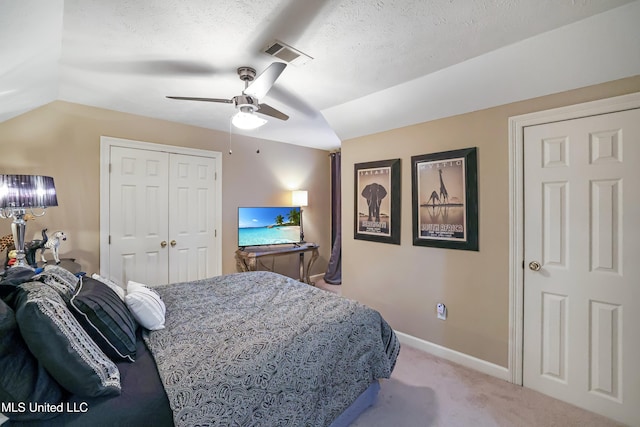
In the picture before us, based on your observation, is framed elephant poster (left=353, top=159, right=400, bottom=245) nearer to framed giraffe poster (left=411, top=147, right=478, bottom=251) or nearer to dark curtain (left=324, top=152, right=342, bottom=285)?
framed giraffe poster (left=411, top=147, right=478, bottom=251)

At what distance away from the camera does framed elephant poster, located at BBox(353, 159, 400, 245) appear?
3037mm

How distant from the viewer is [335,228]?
5.36m

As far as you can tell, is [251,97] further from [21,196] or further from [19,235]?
[19,235]

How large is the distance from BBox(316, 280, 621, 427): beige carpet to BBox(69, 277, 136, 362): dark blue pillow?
1433 millimetres

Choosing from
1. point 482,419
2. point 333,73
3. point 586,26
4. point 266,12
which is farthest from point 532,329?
point 266,12

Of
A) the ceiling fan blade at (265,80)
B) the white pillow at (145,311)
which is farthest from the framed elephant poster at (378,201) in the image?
the white pillow at (145,311)

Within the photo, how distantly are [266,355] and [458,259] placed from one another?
6.45 ft

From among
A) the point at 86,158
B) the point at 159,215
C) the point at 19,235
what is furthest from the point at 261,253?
the point at 19,235

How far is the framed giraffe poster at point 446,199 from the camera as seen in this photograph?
2.50 meters

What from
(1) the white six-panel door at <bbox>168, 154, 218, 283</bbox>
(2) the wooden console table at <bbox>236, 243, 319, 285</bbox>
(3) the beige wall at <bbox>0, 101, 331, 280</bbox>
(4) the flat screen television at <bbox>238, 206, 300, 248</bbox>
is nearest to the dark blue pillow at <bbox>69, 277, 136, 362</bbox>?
(3) the beige wall at <bbox>0, 101, 331, 280</bbox>

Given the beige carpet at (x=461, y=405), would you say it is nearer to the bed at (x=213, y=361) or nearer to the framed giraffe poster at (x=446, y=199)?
the bed at (x=213, y=361)

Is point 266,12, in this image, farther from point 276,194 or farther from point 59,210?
point 276,194

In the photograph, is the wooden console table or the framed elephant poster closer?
the framed elephant poster

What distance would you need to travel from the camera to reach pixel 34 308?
3.39 ft
